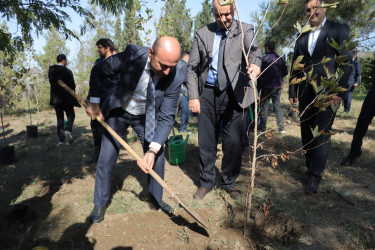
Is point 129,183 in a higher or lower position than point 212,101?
lower

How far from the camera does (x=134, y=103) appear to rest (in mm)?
2375

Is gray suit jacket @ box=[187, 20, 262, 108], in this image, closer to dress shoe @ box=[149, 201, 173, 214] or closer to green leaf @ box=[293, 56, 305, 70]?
green leaf @ box=[293, 56, 305, 70]

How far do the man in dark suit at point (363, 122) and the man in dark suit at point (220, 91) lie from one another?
6.65ft

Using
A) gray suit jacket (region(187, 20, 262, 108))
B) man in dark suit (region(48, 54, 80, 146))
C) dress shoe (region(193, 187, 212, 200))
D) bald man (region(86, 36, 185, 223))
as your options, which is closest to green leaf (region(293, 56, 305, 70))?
gray suit jacket (region(187, 20, 262, 108))

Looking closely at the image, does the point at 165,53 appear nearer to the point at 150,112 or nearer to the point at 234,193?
the point at 150,112

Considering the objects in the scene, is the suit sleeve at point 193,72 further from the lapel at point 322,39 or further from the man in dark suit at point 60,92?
the man in dark suit at point 60,92

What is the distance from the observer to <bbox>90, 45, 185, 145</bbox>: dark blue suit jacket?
2.20 meters

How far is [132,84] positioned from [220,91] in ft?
3.17

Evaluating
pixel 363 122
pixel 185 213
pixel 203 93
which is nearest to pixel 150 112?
pixel 203 93

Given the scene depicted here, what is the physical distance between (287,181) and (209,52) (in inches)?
78.7

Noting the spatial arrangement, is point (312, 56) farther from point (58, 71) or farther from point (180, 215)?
point (58, 71)

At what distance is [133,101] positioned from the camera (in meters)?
2.37

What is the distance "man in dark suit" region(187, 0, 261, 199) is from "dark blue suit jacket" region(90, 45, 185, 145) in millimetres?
353

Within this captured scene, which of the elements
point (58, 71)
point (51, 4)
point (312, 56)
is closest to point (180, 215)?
point (312, 56)
